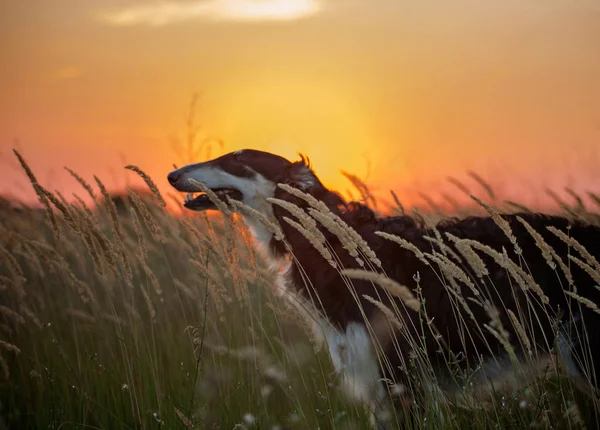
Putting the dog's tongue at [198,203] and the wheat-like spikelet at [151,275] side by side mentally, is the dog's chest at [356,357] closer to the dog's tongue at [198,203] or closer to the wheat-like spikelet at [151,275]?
the wheat-like spikelet at [151,275]

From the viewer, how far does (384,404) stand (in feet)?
12.0

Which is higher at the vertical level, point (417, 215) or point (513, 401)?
point (417, 215)

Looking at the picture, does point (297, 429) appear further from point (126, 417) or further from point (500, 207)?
point (500, 207)

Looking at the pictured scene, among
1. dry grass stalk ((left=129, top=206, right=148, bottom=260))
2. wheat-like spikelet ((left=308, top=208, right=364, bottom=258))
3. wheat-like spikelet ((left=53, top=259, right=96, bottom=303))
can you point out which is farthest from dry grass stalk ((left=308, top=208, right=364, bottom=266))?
wheat-like spikelet ((left=53, top=259, right=96, bottom=303))

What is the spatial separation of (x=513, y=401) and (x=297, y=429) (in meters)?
1.12

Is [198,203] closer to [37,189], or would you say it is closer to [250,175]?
[250,175]

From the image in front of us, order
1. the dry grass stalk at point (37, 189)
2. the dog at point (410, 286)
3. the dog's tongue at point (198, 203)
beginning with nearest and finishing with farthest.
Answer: the dry grass stalk at point (37, 189) < the dog at point (410, 286) < the dog's tongue at point (198, 203)

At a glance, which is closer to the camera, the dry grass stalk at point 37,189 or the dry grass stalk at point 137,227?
the dry grass stalk at point 37,189

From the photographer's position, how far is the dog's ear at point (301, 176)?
4500 mm

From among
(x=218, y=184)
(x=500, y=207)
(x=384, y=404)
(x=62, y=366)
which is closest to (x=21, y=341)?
(x=62, y=366)

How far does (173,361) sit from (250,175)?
1.48 m

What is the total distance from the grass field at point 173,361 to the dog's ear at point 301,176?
645 mm

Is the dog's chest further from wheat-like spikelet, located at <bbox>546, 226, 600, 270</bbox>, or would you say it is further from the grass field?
wheat-like spikelet, located at <bbox>546, 226, 600, 270</bbox>

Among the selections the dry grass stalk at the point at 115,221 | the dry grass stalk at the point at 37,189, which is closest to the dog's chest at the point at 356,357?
the dry grass stalk at the point at 115,221
